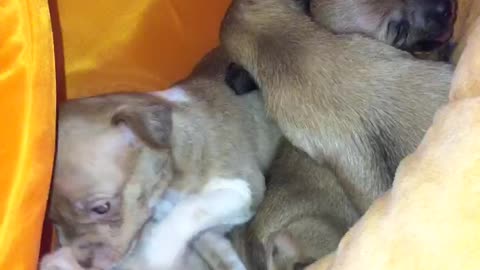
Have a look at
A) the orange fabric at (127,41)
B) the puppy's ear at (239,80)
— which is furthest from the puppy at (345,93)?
the orange fabric at (127,41)

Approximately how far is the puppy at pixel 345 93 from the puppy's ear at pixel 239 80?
0.14ft

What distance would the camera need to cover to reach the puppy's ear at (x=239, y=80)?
6.32ft

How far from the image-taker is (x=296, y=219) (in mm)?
1793

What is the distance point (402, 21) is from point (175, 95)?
49 cm

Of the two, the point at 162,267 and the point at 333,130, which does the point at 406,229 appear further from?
the point at 162,267

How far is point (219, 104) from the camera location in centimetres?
198

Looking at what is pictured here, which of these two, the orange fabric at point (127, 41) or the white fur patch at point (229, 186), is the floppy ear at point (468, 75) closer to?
the white fur patch at point (229, 186)

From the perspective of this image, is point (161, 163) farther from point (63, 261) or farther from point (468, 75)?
point (468, 75)

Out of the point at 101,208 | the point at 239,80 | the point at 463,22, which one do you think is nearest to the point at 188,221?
the point at 101,208

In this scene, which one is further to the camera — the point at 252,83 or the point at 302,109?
the point at 252,83

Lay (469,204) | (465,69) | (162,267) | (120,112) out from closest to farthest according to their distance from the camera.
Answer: (469,204) < (465,69) < (120,112) < (162,267)

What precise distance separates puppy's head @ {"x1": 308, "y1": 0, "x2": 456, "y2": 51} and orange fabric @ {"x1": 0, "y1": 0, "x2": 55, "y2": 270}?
67 cm

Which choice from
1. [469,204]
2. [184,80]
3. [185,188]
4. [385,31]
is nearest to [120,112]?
[185,188]

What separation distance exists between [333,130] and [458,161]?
1.51 ft
